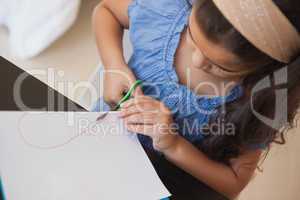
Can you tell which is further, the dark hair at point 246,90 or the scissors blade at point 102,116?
the scissors blade at point 102,116

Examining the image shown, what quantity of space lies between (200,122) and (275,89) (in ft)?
0.44

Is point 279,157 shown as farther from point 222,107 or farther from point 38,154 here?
point 38,154

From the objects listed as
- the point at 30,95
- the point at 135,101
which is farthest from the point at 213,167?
the point at 30,95

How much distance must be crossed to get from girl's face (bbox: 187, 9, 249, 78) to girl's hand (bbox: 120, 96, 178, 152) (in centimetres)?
9

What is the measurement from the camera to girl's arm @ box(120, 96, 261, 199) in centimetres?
52

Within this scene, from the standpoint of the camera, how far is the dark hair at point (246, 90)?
423mm

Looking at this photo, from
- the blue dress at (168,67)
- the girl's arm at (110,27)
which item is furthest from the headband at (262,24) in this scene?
the girl's arm at (110,27)

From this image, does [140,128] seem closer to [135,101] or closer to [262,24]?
[135,101]

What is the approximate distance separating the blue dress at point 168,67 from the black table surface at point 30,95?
0.08 meters

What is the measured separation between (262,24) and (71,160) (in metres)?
0.27

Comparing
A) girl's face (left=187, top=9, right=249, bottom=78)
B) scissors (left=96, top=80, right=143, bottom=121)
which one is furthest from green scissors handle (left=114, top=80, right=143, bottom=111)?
girl's face (left=187, top=9, right=249, bottom=78)

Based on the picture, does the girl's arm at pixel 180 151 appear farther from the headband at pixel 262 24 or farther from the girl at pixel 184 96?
the headband at pixel 262 24

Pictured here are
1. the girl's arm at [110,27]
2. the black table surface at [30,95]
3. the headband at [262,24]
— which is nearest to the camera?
the headband at [262,24]

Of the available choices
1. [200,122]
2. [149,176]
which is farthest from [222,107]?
[149,176]
